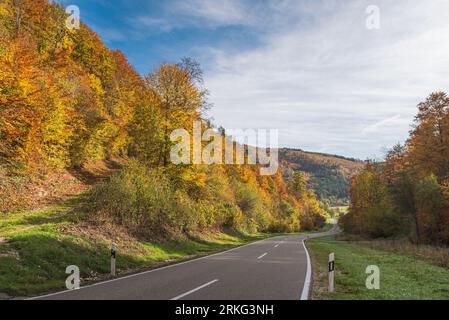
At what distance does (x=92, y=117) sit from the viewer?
97.3ft

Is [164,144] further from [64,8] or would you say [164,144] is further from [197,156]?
→ [64,8]

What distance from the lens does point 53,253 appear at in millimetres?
12492

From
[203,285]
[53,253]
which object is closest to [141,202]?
[53,253]

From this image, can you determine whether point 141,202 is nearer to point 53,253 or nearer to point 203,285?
point 53,253

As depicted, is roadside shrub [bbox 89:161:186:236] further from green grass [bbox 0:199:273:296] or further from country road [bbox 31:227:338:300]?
country road [bbox 31:227:338:300]

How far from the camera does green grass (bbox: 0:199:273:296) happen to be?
1027 cm

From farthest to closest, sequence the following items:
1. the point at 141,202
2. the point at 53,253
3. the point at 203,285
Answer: the point at 141,202, the point at 53,253, the point at 203,285

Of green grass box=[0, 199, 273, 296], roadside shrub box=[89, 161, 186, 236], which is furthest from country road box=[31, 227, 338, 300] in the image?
roadside shrub box=[89, 161, 186, 236]

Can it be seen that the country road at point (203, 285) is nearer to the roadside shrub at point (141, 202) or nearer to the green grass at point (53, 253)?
the green grass at point (53, 253)

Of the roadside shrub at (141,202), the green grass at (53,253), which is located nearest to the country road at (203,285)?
the green grass at (53,253)

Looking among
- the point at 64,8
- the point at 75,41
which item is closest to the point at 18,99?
the point at 64,8
